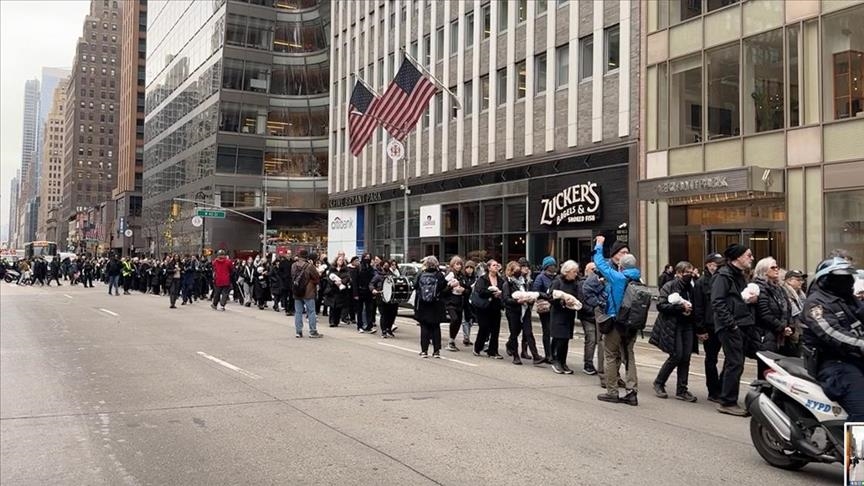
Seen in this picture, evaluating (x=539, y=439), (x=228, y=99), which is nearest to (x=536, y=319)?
(x=539, y=439)

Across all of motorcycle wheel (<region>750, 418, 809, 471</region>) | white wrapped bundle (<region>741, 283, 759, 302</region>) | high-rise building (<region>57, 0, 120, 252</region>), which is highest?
high-rise building (<region>57, 0, 120, 252</region>)

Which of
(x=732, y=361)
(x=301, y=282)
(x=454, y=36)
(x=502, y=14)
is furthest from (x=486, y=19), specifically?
(x=732, y=361)

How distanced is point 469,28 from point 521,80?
548cm

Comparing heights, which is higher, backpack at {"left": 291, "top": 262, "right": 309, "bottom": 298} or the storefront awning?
the storefront awning

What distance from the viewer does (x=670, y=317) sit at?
8.75 metres

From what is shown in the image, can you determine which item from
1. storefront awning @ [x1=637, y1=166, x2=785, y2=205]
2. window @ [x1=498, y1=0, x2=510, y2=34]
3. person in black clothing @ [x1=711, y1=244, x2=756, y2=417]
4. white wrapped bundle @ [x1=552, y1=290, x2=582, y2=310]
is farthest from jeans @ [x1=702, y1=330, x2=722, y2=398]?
window @ [x1=498, y1=0, x2=510, y2=34]

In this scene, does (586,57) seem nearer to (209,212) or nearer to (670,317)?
(670,317)

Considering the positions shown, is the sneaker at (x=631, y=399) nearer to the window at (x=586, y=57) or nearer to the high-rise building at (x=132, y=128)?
the window at (x=586, y=57)

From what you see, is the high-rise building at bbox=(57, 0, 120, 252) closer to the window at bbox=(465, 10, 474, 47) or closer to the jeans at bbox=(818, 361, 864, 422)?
the window at bbox=(465, 10, 474, 47)

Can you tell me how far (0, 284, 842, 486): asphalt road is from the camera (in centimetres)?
556

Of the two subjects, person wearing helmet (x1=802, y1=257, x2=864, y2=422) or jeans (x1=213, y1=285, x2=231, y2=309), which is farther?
jeans (x1=213, y1=285, x2=231, y2=309)

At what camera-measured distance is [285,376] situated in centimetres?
992

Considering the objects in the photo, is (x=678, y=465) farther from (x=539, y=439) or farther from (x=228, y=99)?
(x=228, y=99)

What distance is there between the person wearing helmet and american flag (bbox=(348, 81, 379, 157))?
77.3ft
